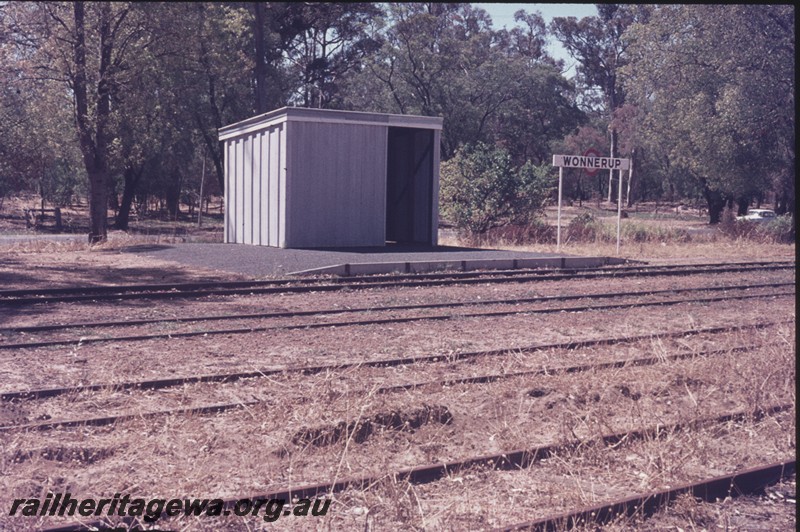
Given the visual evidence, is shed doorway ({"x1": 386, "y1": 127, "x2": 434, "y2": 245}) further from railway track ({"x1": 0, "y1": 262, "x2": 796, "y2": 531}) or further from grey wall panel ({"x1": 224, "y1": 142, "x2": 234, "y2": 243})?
railway track ({"x1": 0, "y1": 262, "x2": 796, "y2": 531})

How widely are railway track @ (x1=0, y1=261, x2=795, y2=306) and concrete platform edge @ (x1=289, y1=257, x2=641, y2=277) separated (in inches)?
20.7

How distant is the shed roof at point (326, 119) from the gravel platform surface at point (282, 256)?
3.39 metres

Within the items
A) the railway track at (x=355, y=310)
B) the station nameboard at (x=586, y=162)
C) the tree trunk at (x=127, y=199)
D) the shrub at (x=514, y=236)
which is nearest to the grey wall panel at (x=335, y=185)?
the station nameboard at (x=586, y=162)

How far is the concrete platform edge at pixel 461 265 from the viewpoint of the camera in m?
16.1

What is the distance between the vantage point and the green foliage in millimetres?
27375

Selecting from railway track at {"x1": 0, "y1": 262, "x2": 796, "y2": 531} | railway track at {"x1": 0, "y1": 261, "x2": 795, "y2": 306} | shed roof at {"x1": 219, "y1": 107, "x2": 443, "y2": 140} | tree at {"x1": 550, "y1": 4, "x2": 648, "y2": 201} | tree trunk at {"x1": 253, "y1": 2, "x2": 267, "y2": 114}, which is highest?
tree at {"x1": 550, "y1": 4, "x2": 648, "y2": 201}

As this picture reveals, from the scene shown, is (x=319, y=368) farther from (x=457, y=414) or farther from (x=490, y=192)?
(x=490, y=192)

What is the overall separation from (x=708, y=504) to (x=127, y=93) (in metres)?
19.9

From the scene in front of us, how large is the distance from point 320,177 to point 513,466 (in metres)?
16.1

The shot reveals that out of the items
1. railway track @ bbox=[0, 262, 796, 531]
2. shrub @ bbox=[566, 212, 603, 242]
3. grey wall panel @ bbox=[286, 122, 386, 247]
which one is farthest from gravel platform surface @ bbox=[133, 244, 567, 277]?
shrub @ bbox=[566, 212, 603, 242]

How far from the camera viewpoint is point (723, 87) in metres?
28.7

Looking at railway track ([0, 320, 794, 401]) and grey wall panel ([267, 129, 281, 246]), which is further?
grey wall panel ([267, 129, 281, 246])

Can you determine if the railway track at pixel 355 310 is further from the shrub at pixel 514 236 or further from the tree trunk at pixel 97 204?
the tree trunk at pixel 97 204

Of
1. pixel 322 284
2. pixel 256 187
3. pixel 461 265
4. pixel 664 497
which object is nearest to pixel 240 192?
pixel 256 187
